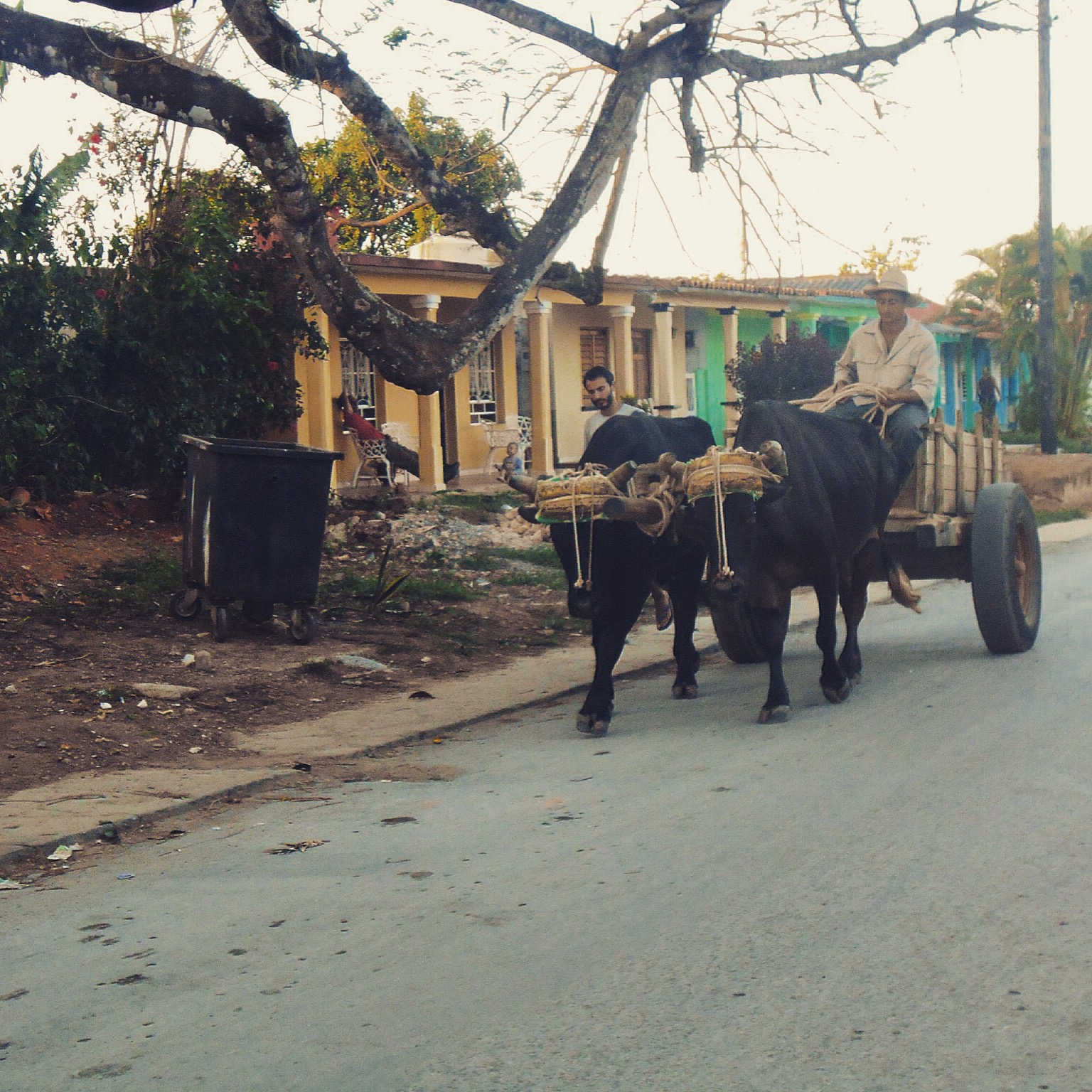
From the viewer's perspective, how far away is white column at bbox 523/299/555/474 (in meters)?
22.8

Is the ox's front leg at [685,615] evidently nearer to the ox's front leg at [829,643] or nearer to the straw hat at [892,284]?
the ox's front leg at [829,643]

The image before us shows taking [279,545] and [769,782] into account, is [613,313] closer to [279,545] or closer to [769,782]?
[279,545]

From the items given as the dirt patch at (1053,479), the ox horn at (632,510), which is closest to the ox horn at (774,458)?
the ox horn at (632,510)

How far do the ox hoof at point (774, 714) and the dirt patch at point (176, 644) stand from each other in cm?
261

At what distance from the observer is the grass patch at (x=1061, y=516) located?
68.6ft


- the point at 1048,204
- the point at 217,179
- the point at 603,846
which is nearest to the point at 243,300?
the point at 217,179

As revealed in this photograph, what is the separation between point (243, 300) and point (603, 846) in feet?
35.6

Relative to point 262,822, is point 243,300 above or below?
above

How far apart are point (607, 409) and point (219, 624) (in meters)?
3.33

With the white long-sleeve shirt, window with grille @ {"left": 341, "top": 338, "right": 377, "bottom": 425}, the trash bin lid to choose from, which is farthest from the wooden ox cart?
window with grille @ {"left": 341, "top": 338, "right": 377, "bottom": 425}

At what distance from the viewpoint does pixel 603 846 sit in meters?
5.39

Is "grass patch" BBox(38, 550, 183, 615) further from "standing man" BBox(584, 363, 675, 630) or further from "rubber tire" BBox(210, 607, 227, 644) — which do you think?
"standing man" BBox(584, 363, 675, 630)

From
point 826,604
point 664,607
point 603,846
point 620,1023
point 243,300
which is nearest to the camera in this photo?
point 620,1023

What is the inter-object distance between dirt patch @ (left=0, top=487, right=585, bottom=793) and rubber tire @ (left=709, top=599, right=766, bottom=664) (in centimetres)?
168
